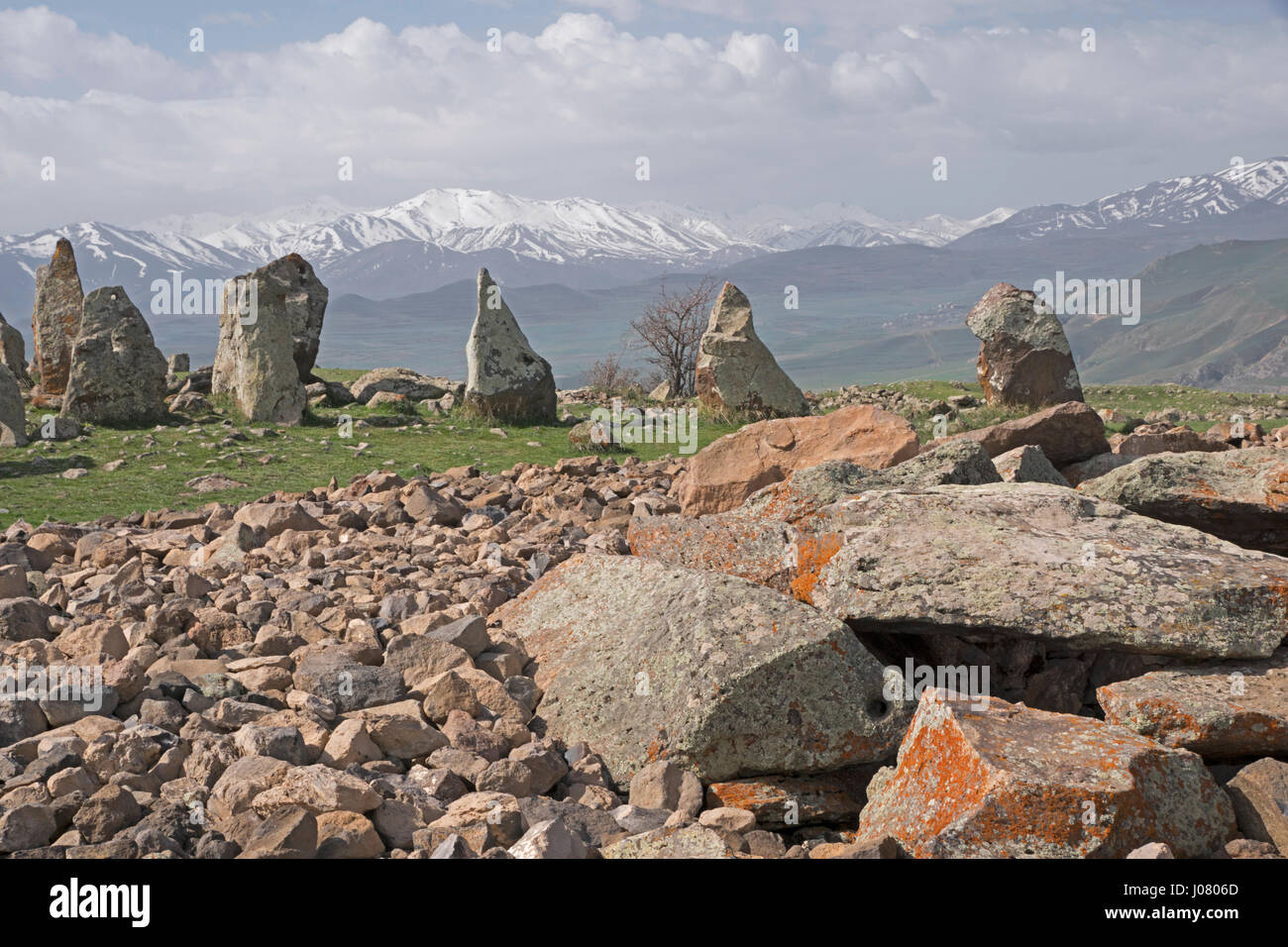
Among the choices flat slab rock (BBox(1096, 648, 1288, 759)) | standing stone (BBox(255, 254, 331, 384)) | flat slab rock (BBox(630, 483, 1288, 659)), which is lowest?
flat slab rock (BBox(1096, 648, 1288, 759))

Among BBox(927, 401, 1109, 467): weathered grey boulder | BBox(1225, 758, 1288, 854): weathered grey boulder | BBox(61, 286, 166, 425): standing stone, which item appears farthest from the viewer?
BBox(61, 286, 166, 425): standing stone

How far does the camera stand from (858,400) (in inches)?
1070

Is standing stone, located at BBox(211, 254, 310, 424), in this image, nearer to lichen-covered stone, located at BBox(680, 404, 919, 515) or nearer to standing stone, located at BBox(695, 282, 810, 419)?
standing stone, located at BBox(695, 282, 810, 419)

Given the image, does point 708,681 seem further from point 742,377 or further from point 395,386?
point 395,386

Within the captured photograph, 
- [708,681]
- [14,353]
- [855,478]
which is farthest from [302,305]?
[708,681]

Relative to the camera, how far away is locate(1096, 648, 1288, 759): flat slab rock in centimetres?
556

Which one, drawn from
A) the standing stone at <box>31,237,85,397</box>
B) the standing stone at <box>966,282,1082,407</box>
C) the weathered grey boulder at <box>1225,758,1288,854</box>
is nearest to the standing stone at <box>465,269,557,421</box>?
the standing stone at <box>31,237,85,397</box>

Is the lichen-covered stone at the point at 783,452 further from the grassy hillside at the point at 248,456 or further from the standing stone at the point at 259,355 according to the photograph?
the standing stone at the point at 259,355

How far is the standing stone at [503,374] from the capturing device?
2194cm

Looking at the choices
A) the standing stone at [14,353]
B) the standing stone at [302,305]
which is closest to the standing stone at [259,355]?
the standing stone at [302,305]

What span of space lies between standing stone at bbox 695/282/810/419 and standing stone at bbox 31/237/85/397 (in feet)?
52.0

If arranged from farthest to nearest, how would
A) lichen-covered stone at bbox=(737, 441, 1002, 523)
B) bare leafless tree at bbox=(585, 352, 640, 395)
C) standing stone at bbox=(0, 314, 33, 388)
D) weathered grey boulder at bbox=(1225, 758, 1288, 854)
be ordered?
bare leafless tree at bbox=(585, 352, 640, 395) < standing stone at bbox=(0, 314, 33, 388) < lichen-covered stone at bbox=(737, 441, 1002, 523) < weathered grey boulder at bbox=(1225, 758, 1288, 854)

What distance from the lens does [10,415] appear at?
17.4 metres

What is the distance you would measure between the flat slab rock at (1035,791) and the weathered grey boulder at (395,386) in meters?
21.1
